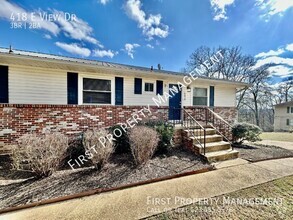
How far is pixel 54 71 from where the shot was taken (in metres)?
6.54

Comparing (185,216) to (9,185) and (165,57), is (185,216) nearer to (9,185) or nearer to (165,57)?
(9,185)

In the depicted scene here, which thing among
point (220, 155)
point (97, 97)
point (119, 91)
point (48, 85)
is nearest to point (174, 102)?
point (119, 91)

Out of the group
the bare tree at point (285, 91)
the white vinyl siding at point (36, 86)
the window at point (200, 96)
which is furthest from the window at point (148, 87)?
the bare tree at point (285, 91)

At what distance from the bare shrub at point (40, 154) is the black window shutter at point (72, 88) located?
3126 mm

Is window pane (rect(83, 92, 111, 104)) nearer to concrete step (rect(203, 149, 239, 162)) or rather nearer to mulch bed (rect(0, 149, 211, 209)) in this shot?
mulch bed (rect(0, 149, 211, 209))

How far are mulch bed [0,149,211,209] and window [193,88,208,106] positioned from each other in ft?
16.3

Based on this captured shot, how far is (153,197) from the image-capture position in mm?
3141

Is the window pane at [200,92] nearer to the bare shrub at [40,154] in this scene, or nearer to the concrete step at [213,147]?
the concrete step at [213,147]

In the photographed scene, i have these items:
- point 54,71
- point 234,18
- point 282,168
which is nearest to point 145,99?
point 54,71

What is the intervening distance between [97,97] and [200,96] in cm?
598

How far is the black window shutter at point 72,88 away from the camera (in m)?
6.77

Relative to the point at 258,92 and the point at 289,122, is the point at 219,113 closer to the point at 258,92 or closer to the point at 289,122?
the point at 258,92

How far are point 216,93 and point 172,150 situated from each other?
5910mm

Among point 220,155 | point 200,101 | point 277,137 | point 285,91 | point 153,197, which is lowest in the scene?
point 277,137
